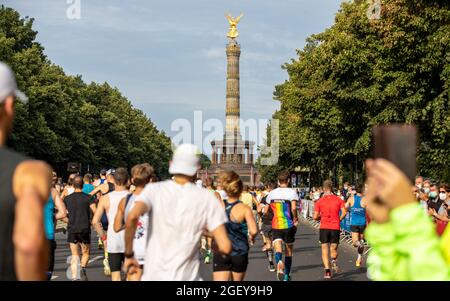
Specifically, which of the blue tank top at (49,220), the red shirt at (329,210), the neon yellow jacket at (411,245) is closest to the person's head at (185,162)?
the neon yellow jacket at (411,245)

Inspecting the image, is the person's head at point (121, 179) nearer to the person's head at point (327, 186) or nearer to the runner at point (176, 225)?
the runner at point (176, 225)

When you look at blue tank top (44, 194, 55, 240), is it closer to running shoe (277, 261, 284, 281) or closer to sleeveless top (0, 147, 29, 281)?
running shoe (277, 261, 284, 281)

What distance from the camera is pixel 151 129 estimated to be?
142 meters

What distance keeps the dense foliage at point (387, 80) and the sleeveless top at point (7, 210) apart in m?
26.3

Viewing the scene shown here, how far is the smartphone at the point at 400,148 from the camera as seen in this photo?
9.36ft

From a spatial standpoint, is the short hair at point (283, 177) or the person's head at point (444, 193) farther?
the person's head at point (444, 193)

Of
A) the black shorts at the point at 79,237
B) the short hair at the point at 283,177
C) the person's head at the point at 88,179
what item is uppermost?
the person's head at the point at 88,179

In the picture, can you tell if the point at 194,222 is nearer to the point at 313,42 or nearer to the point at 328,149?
the point at 328,149

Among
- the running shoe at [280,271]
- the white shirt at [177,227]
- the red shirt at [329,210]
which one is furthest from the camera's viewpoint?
the red shirt at [329,210]

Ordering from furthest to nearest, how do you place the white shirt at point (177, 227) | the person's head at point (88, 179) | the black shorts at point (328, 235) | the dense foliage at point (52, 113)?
1. the dense foliage at point (52, 113)
2. the person's head at point (88, 179)
3. the black shorts at point (328, 235)
4. the white shirt at point (177, 227)

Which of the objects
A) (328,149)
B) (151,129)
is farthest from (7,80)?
(151,129)

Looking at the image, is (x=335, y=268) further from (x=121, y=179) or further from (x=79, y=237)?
(x=121, y=179)

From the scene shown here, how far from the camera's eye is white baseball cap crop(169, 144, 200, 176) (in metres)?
6.04

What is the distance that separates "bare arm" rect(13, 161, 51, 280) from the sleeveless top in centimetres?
3
